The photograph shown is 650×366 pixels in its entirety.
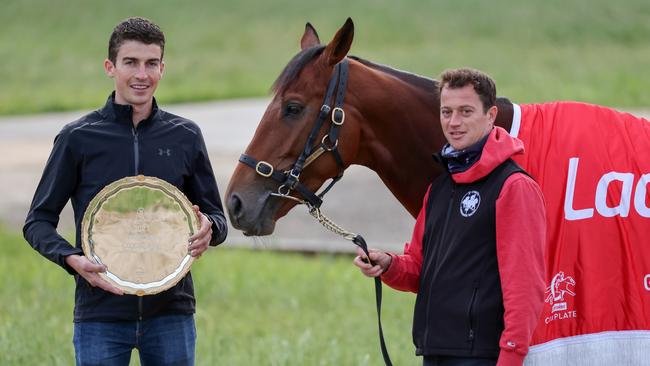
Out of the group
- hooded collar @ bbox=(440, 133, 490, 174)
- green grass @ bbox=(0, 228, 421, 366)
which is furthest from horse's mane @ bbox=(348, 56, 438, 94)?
green grass @ bbox=(0, 228, 421, 366)

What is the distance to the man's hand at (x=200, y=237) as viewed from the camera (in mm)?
4094

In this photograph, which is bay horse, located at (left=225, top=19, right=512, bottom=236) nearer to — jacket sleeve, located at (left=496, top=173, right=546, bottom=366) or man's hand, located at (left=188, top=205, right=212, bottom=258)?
man's hand, located at (left=188, top=205, right=212, bottom=258)

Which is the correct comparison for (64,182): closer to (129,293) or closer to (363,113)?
(129,293)

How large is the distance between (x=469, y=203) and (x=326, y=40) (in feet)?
68.0

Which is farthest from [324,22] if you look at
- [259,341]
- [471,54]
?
[259,341]

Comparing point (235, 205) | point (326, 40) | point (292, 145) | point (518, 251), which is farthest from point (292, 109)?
point (326, 40)

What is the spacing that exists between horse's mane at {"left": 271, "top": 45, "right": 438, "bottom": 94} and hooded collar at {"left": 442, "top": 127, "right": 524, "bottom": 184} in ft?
2.84

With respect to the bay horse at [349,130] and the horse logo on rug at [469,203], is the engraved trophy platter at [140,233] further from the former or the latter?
the horse logo on rug at [469,203]

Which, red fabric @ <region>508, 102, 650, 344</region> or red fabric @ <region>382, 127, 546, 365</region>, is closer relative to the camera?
red fabric @ <region>382, 127, 546, 365</region>

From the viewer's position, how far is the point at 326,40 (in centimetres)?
2420

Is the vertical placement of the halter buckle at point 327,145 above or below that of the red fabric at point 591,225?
above

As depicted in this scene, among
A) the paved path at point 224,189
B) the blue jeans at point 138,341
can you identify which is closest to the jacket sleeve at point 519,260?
the blue jeans at point 138,341

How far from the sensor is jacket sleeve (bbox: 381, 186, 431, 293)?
404 centimetres

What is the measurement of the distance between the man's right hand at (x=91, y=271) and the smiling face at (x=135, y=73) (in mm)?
630
